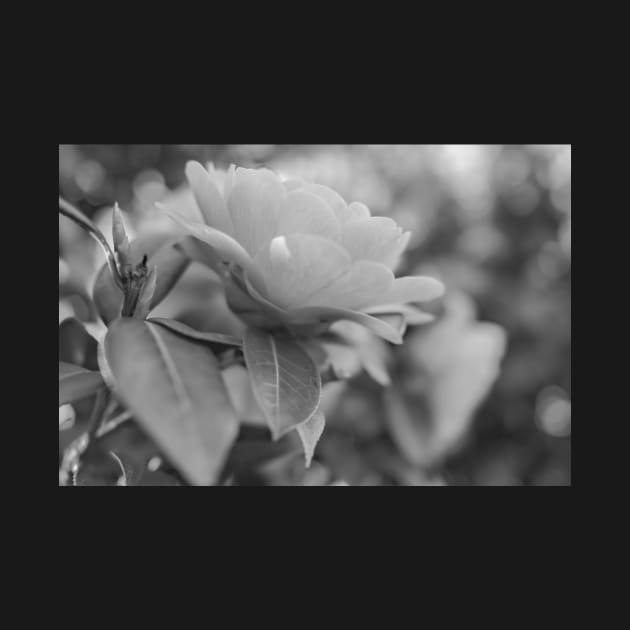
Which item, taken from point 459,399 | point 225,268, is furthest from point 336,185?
point 225,268

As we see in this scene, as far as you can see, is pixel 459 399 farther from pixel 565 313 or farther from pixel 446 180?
pixel 446 180

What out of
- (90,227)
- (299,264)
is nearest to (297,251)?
(299,264)

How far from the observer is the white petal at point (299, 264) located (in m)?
0.60

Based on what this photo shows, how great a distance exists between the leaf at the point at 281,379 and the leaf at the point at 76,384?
0.57 ft

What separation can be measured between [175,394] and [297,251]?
0.64 feet

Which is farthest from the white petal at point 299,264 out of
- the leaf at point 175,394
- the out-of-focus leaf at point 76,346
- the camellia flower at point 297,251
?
the out-of-focus leaf at point 76,346

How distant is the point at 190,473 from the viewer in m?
0.43

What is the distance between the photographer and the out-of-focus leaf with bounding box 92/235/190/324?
714 mm

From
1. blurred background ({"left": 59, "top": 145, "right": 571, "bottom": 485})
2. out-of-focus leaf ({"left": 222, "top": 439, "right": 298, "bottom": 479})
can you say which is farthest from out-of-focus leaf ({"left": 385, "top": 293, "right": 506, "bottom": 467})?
out-of-focus leaf ({"left": 222, "top": 439, "right": 298, "bottom": 479})

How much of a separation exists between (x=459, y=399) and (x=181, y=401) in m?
0.98

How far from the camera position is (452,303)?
1494 millimetres

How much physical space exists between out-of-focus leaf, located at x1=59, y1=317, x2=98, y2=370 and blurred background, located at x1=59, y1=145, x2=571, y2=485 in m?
0.58

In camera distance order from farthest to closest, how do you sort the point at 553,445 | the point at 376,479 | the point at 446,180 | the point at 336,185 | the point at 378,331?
1. the point at 446,180
2. the point at 553,445
3. the point at 336,185
4. the point at 376,479
5. the point at 378,331

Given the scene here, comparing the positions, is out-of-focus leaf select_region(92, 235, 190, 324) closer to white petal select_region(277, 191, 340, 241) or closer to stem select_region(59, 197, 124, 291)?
stem select_region(59, 197, 124, 291)
